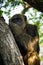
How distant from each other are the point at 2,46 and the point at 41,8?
0.66 meters

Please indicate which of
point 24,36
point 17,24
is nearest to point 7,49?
point 24,36

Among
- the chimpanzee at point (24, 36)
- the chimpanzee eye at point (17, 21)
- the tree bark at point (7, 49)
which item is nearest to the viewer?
the tree bark at point (7, 49)

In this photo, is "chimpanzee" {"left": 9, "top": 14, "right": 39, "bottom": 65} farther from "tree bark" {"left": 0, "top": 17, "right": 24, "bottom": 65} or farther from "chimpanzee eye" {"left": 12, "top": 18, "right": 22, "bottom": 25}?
"tree bark" {"left": 0, "top": 17, "right": 24, "bottom": 65}

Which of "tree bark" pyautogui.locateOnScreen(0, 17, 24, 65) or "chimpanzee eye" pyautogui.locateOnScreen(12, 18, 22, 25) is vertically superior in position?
"tree bark" pyautogui.locateOnScreen(0, 17, 24, 65)

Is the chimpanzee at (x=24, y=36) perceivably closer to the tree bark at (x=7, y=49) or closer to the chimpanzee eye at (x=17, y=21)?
the chimpanzee eye at (x=17, y=21)

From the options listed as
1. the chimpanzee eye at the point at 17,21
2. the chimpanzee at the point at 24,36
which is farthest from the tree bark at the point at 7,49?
the chimpanzee eye at the point at 17,21

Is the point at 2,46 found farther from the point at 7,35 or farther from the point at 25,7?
the point at 25,7

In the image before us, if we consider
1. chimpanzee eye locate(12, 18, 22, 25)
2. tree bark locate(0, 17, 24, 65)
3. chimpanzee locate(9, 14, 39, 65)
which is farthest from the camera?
chimpanzee eye locate(12, 18, 22, 25)

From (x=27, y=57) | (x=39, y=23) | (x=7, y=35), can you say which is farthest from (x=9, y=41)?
(x=39, y=23)

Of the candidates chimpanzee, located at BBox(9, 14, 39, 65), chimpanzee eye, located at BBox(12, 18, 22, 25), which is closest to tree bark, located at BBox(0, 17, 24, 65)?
chimpanzee, located at BBox(9, 14, 39, 65)

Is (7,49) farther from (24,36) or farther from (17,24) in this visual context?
(17,24)

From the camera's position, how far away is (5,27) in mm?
1731

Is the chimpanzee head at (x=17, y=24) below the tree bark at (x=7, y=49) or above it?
below

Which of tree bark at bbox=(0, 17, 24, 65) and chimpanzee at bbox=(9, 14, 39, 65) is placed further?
chimpanzee at bbox=(9, 14, 39, 65)
